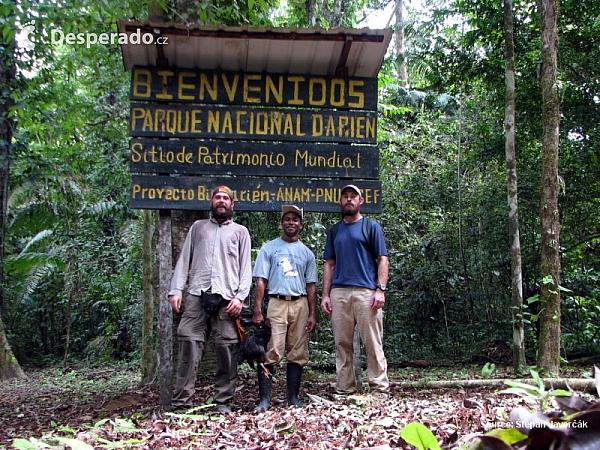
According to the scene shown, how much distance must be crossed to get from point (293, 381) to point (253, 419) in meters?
1.09

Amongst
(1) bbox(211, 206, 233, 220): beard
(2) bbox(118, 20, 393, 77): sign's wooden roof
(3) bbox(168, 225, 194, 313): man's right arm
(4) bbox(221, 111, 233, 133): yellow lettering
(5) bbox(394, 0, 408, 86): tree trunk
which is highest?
(5) bbox(394, 0, 408, 86): tree trunk

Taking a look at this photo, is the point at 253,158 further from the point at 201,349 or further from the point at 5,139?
the point at 5,139

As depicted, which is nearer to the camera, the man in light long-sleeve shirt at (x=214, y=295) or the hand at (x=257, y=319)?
the man in light long-sleeve shirt at (x=214, y=295)

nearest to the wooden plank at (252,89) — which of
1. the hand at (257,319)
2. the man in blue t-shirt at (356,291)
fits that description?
the man in blue t-shirt at (356,291)

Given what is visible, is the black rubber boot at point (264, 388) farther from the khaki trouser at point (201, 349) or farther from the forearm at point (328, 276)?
the forearm at point (328, 276)

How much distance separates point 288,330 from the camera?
5.59m

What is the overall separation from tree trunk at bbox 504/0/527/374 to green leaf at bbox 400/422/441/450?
636 centimetres

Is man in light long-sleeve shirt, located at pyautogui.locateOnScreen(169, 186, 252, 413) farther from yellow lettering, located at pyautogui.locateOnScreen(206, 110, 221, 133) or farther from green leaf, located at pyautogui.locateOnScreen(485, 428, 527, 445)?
green leaf, located at pyautogui.locateOnScreen(485, 428, 527, 445)

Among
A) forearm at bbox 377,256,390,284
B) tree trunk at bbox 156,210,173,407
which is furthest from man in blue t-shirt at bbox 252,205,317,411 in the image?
tree trunk at bbox 156,210,173,407

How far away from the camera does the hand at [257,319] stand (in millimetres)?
5578

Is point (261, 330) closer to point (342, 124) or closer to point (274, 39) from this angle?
point (342, 124)

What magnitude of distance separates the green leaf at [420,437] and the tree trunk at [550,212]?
5.57 metres

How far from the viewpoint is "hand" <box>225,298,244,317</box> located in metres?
5.31

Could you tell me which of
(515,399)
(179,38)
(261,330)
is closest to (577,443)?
(515,399)
